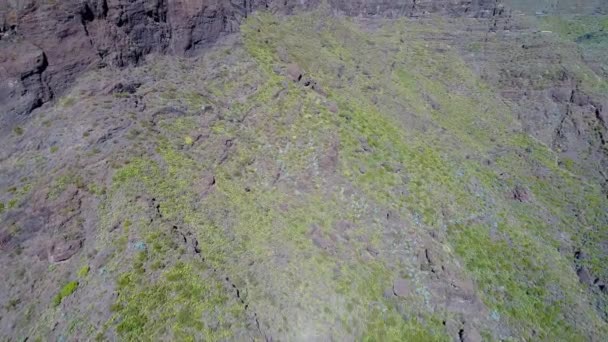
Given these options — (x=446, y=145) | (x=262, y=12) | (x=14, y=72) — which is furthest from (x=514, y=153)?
(x=14, y=72)

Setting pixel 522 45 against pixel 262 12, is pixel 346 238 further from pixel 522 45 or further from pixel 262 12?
pixel 522 45

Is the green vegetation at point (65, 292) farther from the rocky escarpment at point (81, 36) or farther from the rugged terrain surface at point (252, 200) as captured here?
the rocky escarpment at point (81, 36)

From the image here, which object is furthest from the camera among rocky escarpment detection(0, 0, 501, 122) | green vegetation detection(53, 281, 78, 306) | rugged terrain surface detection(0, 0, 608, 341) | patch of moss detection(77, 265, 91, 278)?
rocky escarpment detection(0, 0, 501, 122)

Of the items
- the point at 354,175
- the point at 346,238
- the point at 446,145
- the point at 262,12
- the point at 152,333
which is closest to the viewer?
the point at 152,333

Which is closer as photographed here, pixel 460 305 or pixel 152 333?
pixel 152 333

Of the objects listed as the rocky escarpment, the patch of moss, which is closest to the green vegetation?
the patch of moss

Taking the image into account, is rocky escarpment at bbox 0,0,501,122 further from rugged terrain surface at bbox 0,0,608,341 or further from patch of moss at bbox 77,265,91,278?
patch of moss at bbox 77,265,91,278
